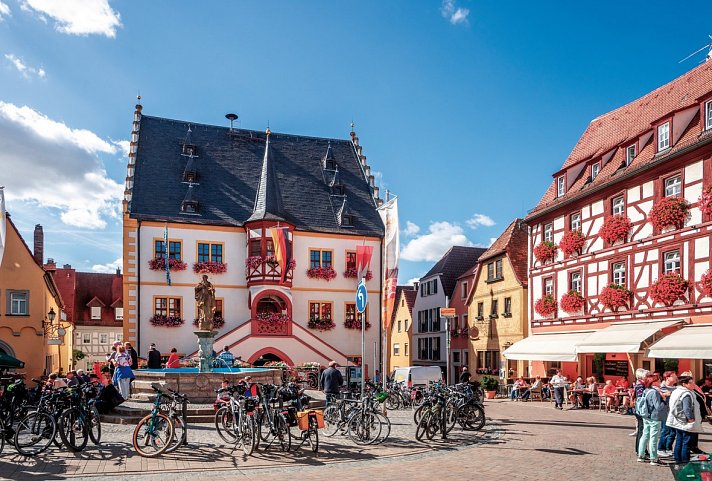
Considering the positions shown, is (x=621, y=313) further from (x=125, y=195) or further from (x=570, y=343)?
(x=125, y=195)

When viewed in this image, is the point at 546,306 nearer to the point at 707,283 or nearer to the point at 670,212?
the point at 670,212

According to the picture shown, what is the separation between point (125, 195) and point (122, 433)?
23857mm

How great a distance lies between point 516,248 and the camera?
1470 inches

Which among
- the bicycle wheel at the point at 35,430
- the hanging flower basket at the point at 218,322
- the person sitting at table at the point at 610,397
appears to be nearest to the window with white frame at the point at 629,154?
the person sitting at table at the point at 610,397

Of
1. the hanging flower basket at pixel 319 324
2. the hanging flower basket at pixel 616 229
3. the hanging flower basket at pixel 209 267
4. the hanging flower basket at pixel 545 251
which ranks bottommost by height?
the hanging flower basket at pixel 319 324

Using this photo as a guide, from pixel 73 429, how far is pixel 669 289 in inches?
774

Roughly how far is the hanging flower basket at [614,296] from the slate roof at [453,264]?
66.7ft

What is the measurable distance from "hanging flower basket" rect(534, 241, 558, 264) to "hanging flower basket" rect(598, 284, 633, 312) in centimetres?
475

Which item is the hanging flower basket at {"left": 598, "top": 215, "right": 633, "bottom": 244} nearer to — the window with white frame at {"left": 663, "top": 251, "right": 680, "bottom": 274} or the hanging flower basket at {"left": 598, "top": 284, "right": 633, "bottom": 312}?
the hanging flower basket at {"left": 598, "top": 284, "right": 633, "bottom": 312}

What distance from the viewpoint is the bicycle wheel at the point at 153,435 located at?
12.0m

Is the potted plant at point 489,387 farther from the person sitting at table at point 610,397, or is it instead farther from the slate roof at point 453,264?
the slate roof at point 453,264

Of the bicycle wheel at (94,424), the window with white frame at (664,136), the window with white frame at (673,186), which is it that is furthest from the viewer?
the window with white frame at (664,136)

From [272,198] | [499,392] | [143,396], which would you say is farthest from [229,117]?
[143,396]

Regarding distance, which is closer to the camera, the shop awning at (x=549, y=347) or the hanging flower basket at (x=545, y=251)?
the shop awning at (x=549, y=347)
